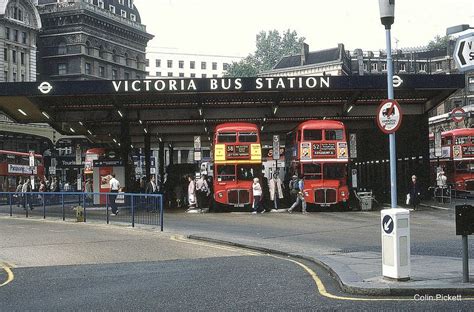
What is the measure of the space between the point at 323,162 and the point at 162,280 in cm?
2119

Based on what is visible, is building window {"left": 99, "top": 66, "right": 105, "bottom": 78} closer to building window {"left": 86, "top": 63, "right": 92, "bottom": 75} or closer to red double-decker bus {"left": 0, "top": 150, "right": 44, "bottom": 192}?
building window {"left": 86, "top": 63, "right": 92, "bottom": 75}

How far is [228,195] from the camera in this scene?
3231 centimetres

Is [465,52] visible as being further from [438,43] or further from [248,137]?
[438,43]

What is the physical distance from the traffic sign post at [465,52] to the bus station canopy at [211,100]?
23.6 m

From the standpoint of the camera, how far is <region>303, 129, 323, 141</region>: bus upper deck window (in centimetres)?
3138

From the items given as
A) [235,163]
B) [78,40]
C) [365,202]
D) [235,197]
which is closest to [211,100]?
[235,163]

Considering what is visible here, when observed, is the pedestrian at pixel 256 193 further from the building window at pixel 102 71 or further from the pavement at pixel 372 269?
the building window at pixel 102 71

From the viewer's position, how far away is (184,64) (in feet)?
506

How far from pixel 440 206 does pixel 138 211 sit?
1657cm

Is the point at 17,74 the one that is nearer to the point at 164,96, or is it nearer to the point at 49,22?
the point at 49,22

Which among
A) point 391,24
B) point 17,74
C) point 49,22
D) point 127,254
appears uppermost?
point 49,22

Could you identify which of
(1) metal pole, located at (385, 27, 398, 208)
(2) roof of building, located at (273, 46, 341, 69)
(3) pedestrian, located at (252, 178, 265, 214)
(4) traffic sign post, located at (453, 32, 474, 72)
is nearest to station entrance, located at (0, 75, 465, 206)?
(3) pedestrian, located at (252, 178, 265, 214)

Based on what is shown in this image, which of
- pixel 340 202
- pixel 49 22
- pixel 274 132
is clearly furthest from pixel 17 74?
pixel 340 202

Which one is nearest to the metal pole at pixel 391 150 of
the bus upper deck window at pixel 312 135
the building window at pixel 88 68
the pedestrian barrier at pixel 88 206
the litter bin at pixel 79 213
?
the pedestrian barrier at pixel 88 206
